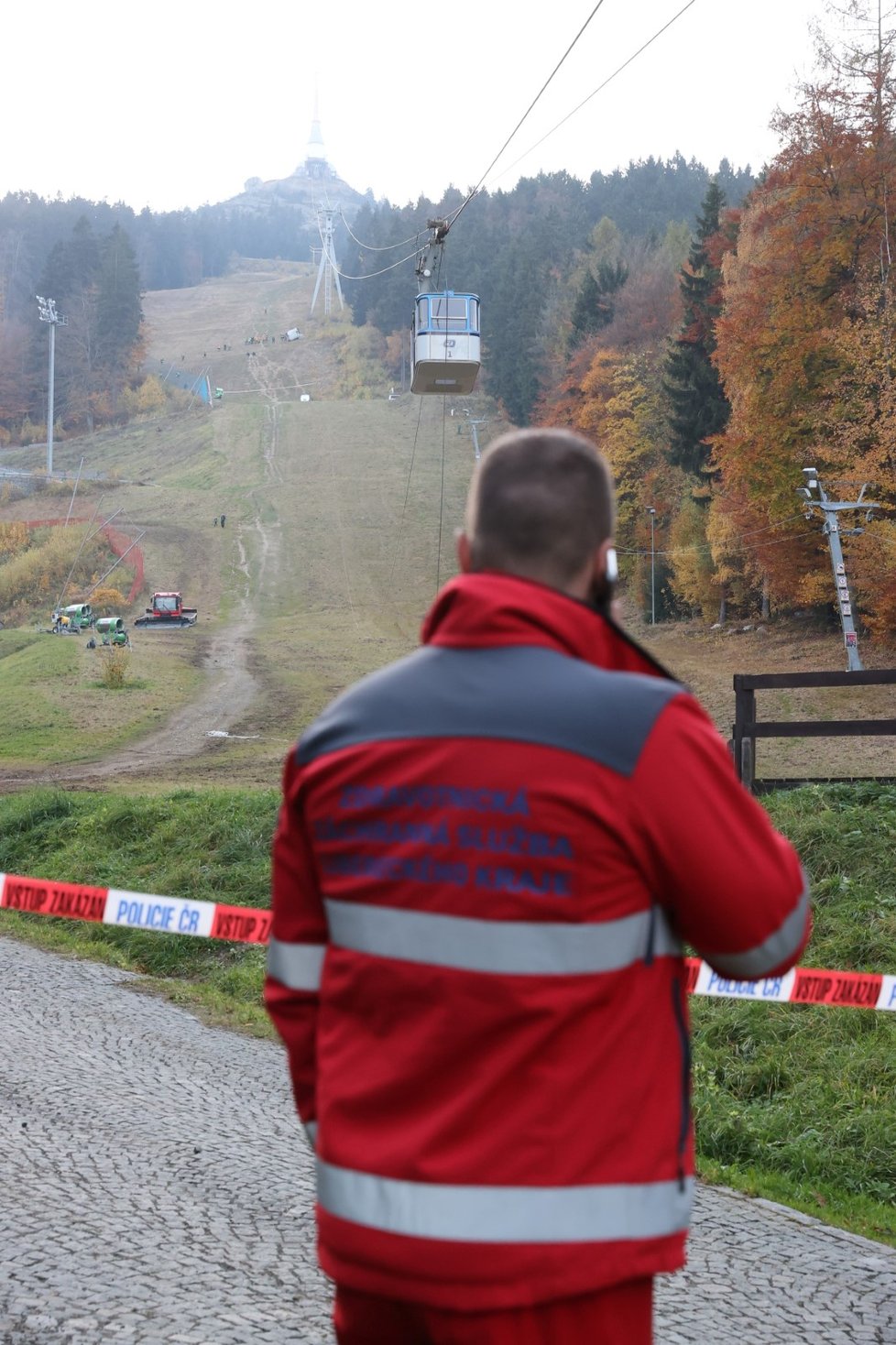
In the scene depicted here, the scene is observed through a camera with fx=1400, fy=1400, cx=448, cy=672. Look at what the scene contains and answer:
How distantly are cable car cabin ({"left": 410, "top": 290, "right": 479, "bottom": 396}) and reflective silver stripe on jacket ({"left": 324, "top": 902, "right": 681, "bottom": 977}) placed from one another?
96.8 ft

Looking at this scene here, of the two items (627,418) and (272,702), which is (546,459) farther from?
(627,418)

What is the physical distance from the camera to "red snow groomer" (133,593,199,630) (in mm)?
61188

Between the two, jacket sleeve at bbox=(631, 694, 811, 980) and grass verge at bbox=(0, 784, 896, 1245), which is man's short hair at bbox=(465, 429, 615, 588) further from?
grass verge at bbox=(0, 784, 896, 1245)

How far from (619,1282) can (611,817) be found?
0.66 metres

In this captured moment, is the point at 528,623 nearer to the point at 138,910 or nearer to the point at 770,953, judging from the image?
the point at 770,953

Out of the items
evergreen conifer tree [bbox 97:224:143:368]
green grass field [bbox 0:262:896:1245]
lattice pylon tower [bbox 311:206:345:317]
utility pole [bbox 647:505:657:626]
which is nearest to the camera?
green grass field [bbox 0:262:896:1245]

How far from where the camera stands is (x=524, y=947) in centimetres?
197

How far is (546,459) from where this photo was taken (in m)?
Result: 2.17

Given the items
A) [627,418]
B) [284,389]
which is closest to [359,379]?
[284,389]

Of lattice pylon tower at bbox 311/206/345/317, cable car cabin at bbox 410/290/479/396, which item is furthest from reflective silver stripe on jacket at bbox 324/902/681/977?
lattice pylon tower at bbox 311/206/345/317

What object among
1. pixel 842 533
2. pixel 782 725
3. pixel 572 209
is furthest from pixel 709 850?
pixel 572 209

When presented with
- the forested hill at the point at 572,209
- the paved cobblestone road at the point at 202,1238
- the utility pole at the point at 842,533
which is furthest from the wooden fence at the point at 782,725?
the forested hill at the point at 572,209

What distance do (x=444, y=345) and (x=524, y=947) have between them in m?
30.0

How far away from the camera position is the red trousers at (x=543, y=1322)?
1.93 meters
